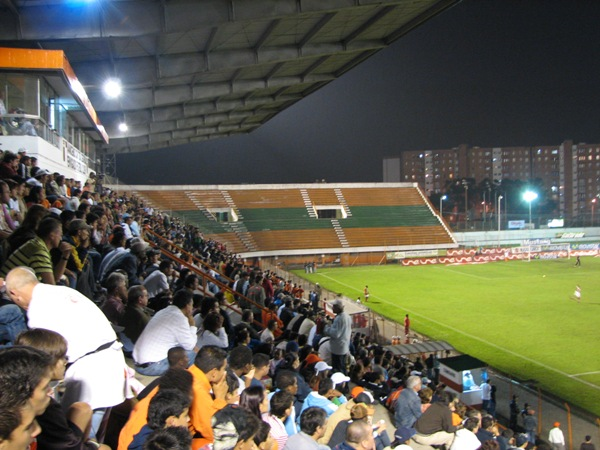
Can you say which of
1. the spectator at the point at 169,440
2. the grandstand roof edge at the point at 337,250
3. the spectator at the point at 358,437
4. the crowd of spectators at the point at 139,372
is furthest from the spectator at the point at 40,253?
the grandstand roof edge at the point at 337,250

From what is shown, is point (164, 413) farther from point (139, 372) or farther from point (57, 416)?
point (139, 372)

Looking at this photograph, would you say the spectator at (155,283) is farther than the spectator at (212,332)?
Yes

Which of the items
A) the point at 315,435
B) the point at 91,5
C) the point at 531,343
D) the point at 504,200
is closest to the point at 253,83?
the point at 91,5

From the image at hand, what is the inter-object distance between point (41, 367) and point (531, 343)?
20673mm

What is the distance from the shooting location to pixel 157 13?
14906mm

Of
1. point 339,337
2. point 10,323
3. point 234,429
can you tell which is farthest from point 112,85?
point 234,429

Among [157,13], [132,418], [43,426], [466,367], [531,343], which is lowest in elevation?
[531,343]

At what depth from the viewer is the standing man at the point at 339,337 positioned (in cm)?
878

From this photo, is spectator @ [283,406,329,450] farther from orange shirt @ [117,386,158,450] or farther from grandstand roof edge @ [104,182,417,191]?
grandstand roof edge @ [104,182,417,191]

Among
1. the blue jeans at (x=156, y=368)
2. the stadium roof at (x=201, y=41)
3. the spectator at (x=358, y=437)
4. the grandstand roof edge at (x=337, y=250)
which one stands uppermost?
the stadium roof at (x=201, y=41)

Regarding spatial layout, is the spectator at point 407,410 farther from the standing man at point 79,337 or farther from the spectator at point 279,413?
the standing man at point 79,337

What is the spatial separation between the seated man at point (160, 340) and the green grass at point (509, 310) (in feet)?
40.7

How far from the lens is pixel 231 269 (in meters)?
17.2

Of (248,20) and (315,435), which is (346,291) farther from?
(315,435)
